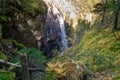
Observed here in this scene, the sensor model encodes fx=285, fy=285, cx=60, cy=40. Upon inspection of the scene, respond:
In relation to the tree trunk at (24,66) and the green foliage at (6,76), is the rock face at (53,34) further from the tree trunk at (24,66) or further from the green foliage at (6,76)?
the tree trunk at (24,66)

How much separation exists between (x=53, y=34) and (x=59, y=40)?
2.33 meters

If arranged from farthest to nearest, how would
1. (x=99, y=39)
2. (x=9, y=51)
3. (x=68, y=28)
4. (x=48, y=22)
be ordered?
1. (x=68, y=28)
2. (x=48, y=22)
3. (x=99, y=39)
4. (x=9, y=51)

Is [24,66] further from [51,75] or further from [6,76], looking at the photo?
[6,76]

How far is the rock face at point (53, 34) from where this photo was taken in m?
34.0

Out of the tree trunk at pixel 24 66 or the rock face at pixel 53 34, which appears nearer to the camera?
the tree trunk at pixel 24 66

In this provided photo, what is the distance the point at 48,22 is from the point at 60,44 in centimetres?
378

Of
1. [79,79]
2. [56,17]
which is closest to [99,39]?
[56,17]

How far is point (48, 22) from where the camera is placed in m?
36.8

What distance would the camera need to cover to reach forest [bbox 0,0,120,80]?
8177 millimetres

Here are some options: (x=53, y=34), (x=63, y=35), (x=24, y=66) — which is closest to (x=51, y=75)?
(x=24, y=66)

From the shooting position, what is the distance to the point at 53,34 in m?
36.7

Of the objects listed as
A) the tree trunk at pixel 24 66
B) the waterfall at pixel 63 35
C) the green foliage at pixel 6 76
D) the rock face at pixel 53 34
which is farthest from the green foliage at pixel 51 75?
the waterfall at pixel 63 35

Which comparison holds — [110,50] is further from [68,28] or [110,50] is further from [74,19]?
[74,19]

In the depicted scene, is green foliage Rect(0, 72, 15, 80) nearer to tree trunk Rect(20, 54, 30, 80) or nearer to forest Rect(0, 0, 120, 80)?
forest Rect(0, 0, 120, 80)
